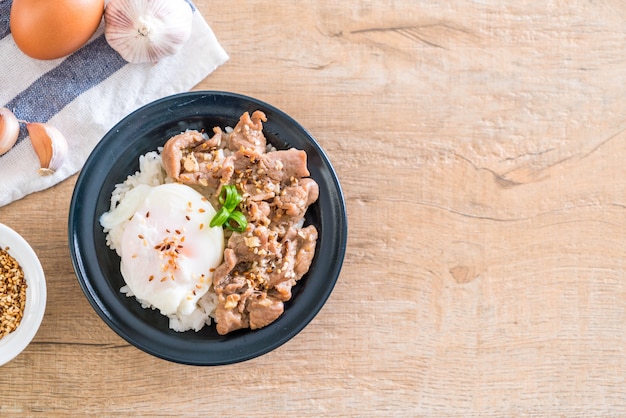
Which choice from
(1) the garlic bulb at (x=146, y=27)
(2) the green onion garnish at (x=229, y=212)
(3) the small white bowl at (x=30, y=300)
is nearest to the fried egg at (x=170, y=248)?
(2) the green onion garnish at (x=229, y=212)

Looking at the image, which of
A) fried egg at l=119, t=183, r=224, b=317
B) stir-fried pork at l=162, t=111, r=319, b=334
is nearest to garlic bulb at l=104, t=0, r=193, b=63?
stir-fried pork at l=162, t=111, r=319, b=334

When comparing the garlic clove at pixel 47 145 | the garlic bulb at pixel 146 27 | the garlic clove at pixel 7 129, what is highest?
the garlic bulb at pixel 146 27

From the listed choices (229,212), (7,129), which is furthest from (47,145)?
(229,212)

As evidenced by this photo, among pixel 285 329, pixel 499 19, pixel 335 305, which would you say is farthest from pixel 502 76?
pixel 285 329

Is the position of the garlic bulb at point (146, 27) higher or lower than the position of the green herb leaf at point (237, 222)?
higher

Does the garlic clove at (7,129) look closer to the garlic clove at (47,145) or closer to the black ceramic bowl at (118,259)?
the garlic clove at (47,145)

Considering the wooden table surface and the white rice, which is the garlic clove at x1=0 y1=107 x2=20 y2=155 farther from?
the white rice
